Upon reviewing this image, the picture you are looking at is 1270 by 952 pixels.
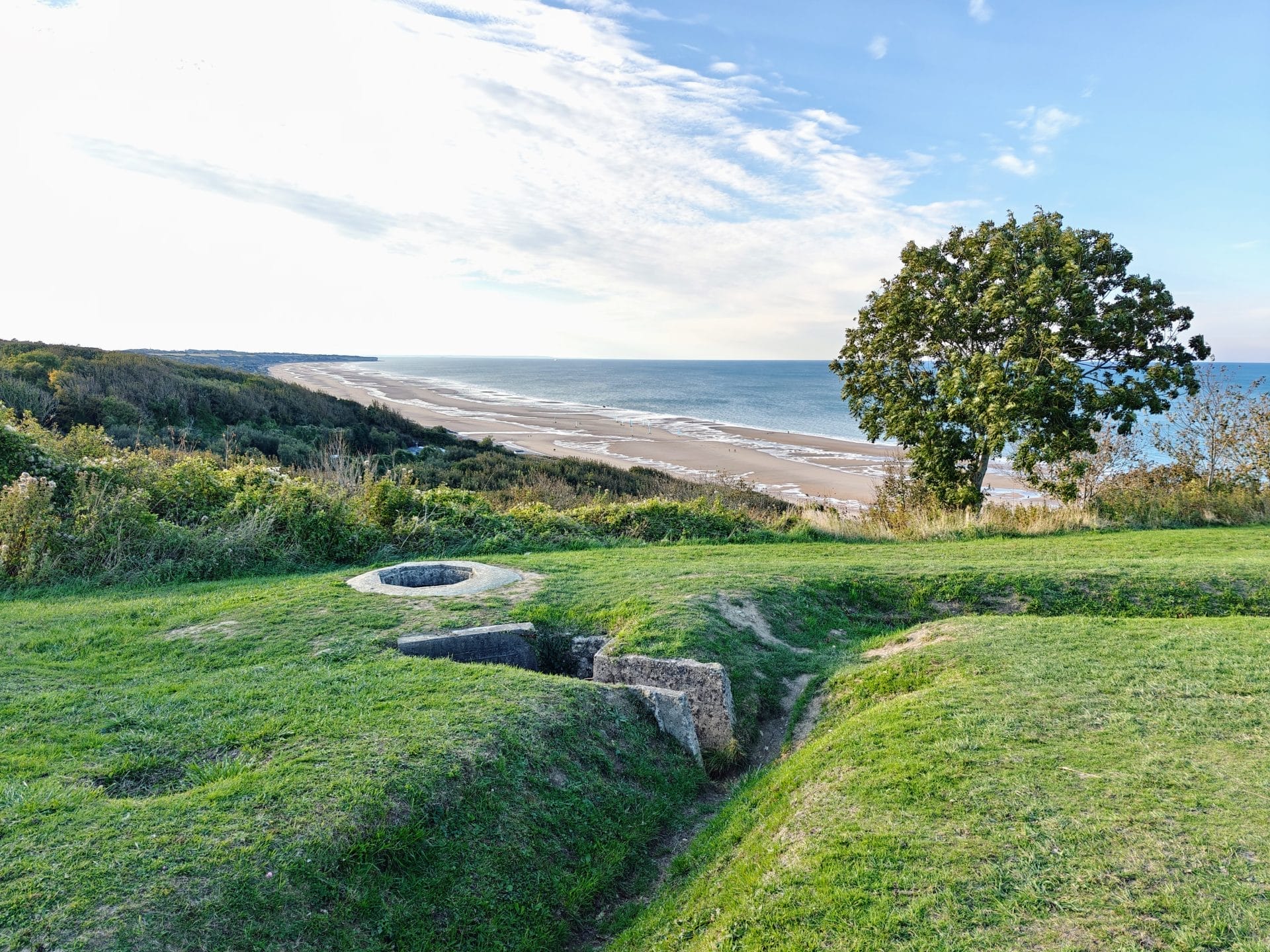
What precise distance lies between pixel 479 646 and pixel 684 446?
39.5 metres

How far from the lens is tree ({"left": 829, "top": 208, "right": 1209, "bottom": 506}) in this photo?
14.4 m

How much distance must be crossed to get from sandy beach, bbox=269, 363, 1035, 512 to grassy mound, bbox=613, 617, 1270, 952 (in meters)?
16.6

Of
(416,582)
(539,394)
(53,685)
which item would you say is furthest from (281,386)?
(539,394)

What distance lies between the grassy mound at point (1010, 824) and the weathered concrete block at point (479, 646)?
2872mm

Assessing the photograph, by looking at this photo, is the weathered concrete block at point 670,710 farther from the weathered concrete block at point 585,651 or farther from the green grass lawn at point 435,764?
the weathered concrete block at point 585,651

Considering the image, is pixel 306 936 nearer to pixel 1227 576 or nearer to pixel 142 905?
pixel 142 905

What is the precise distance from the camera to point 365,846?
371 cm

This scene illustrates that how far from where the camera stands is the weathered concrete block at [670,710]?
5.73 m

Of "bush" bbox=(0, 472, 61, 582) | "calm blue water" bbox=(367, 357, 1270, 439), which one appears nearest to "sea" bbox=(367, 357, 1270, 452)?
"calm blue water" bbox=(367, 357, 1270, 439)

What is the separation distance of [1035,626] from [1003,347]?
9.98 m

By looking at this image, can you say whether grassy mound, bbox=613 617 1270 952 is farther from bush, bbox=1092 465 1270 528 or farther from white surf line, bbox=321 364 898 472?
white surf line, bbox=321 364 898 472

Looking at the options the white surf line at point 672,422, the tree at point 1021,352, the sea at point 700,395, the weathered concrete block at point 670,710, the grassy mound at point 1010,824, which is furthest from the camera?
the sea at point 700,395

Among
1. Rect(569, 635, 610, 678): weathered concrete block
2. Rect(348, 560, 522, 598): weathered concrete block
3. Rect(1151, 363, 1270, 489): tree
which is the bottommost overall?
Rect(569, 635, 610, 678): weathered concrete block

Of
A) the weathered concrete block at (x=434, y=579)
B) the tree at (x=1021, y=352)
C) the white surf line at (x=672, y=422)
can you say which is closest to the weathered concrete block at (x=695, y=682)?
the weathered concrete block at (x=434, y=579)
